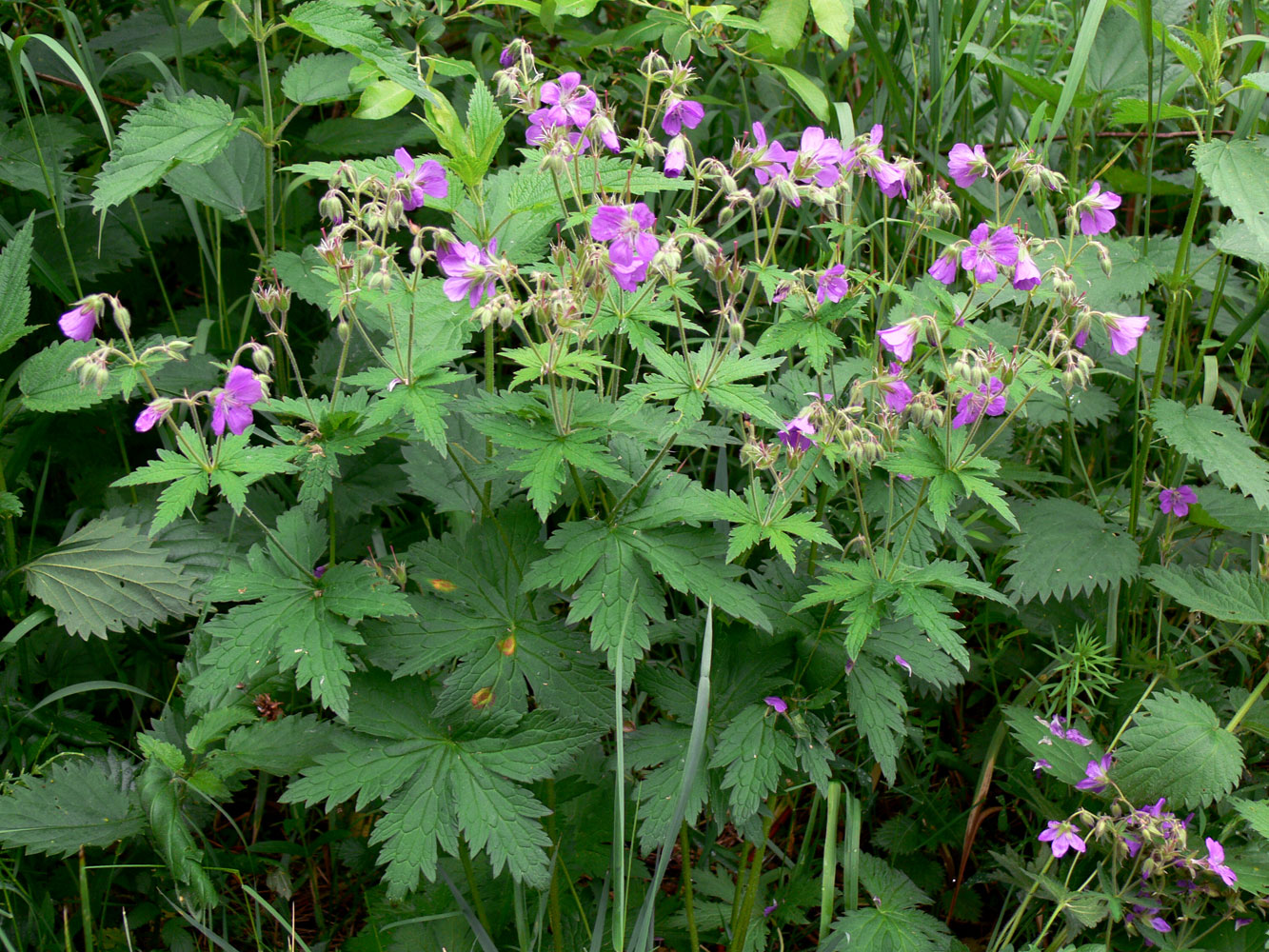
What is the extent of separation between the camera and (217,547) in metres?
2.57

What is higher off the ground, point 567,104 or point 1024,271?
point 567,104

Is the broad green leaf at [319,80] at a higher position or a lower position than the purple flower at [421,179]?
lower

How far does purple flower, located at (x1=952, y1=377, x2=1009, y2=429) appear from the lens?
198 cm

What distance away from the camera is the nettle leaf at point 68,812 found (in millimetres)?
2137

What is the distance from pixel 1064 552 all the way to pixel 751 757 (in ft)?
3.79

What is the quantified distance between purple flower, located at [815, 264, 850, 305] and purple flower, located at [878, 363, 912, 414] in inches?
8.5

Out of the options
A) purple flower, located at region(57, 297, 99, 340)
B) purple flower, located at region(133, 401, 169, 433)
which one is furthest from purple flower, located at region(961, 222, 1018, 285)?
purple flower, located at region(57, 297, 99, 340)

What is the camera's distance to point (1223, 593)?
8.08 ft

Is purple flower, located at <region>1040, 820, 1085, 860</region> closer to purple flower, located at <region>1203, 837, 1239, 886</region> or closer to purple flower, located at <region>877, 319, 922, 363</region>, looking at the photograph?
purple flower, located at <region>1203, 837, 1239, 886</region>

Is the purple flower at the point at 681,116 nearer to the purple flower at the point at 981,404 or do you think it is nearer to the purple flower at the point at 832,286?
the purple flower at the point at 832,286

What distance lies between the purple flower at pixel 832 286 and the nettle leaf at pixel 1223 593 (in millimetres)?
1132

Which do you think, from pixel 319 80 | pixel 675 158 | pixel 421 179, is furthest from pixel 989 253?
pixel 319 80

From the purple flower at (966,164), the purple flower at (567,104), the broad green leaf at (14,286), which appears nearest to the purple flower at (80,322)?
the broad green leaf at (14,286)

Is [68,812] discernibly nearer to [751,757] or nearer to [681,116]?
[751,757]
